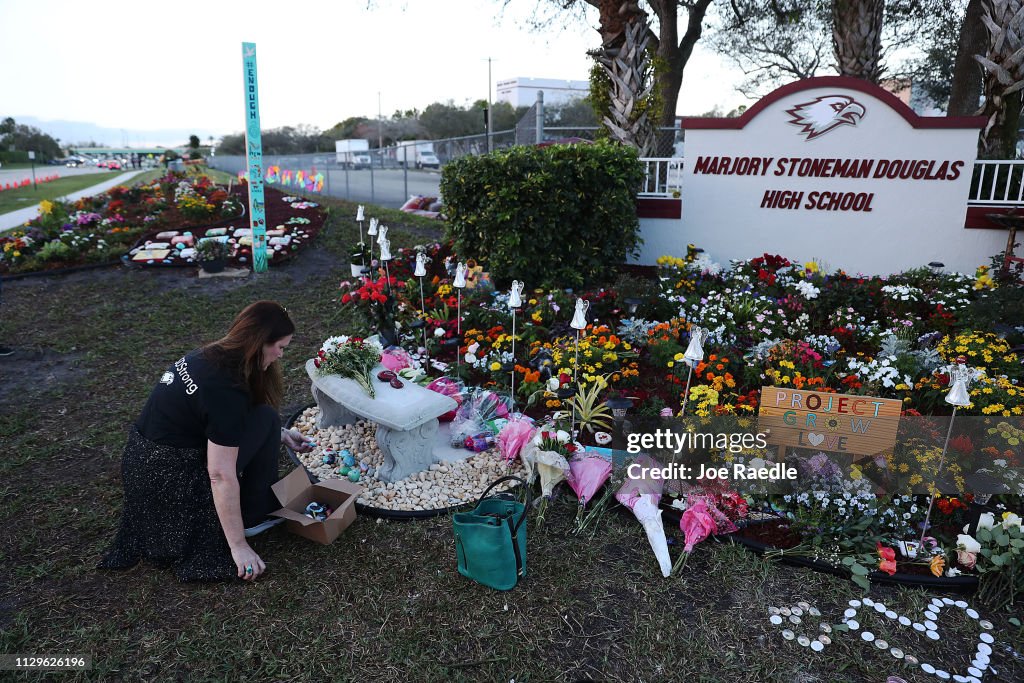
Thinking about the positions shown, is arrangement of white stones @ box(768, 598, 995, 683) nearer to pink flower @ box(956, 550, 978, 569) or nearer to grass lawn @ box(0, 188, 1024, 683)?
grass lawn @ box(0, 188, 1024, 683)

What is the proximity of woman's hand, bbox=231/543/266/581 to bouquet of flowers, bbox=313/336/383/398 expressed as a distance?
129cm

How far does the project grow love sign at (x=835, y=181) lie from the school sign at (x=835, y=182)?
0.01 metres

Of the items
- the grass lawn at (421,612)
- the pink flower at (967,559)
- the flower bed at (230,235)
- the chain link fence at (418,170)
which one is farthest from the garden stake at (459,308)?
the flower bed at (230,235)

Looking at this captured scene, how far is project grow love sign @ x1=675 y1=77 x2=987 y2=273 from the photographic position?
749cm

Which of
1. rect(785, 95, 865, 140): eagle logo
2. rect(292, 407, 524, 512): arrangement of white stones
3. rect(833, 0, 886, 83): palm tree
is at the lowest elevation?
rect(292, 407, 524, 512): arrangement of white stones

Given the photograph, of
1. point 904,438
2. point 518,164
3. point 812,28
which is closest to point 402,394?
point 904,438

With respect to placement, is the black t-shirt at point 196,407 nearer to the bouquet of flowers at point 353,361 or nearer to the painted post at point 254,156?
the bouquet of flowers at point 353,361

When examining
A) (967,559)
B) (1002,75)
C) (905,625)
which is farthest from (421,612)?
(1002,75)

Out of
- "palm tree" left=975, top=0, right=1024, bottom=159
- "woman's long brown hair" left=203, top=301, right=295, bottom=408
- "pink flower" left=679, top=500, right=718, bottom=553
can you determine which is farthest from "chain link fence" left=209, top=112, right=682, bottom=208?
"pink flower" left=679, top=500, right=718, bottom=553

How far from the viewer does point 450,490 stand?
404 cm

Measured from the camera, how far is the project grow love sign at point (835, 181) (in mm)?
7488

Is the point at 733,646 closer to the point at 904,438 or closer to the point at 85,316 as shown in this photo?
the point at 904,438

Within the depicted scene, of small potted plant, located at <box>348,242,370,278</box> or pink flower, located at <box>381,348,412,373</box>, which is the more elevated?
small potted plant, located at <box>348,242,370,278</box>

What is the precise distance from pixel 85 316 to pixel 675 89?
13479mm
